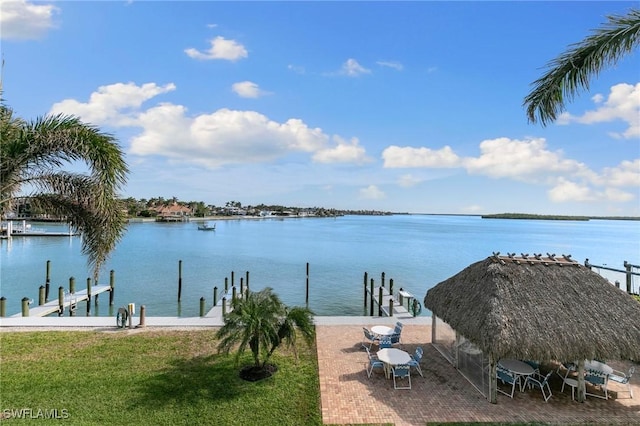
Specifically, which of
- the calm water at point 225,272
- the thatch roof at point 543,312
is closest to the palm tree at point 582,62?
the thatch roof at point 543,312

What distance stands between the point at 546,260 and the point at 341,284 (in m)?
22.4

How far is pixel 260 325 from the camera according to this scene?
9.20 m

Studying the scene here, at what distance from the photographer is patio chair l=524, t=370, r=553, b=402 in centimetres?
902

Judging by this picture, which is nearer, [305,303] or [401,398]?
[401,398]

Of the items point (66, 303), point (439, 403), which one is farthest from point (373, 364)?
point (66, 303)

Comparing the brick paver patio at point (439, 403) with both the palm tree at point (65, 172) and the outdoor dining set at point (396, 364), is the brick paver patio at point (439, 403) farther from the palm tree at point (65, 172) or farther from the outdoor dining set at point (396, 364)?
the palm tree at point (65, 172)

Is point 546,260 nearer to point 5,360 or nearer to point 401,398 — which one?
point 401,398

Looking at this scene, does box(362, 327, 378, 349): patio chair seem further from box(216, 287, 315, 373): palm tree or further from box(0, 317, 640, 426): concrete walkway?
box(216, 287, 315, 373): palm tree

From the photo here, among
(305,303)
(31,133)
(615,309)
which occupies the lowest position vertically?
(305,303)

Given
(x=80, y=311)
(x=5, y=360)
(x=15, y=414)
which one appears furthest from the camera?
(x=80, y=311)

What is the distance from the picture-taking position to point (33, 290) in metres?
26.4

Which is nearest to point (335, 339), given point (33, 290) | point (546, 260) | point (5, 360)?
point (546, 260)

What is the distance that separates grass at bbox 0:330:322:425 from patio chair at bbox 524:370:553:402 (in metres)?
5.54

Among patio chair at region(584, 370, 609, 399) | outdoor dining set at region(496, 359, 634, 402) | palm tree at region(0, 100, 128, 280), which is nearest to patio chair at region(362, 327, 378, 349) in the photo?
outdoor dining set at region(496, 359, 634, 402)
